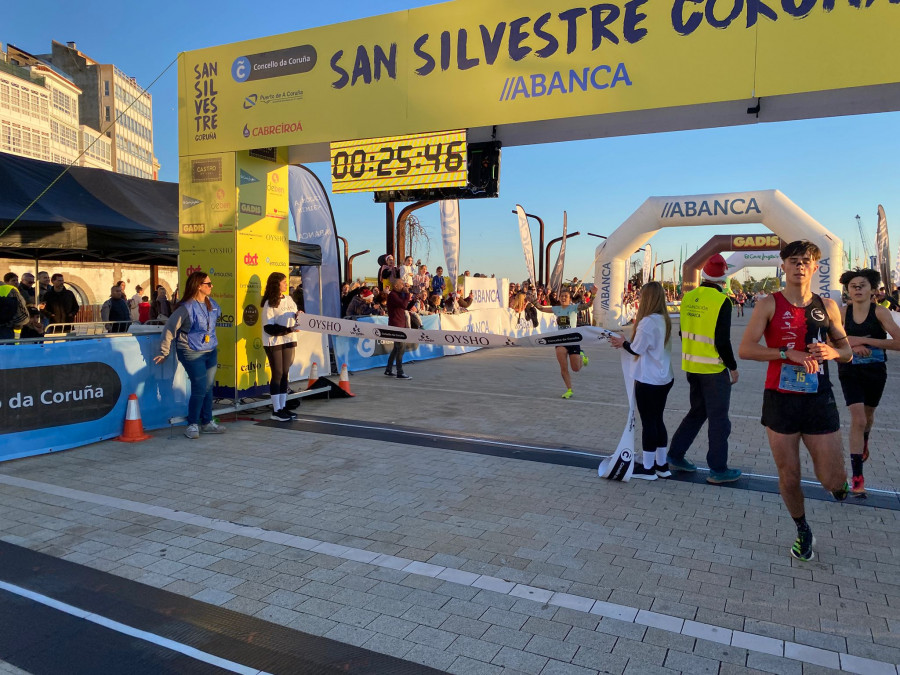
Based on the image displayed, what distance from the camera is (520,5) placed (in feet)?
21.5

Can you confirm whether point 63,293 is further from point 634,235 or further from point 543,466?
Answer: point 634,235

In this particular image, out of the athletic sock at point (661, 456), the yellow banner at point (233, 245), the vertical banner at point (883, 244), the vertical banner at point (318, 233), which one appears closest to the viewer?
the athletic sock at point (661, 456)

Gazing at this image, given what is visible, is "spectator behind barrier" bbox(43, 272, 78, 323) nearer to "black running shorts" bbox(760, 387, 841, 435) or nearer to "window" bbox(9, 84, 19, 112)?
"black running shorts" bbox(760, 387, 841, 435)

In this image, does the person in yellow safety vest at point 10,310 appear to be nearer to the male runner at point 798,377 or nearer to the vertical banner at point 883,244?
the male runner at point 798,377

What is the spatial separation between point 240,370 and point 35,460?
2651mm

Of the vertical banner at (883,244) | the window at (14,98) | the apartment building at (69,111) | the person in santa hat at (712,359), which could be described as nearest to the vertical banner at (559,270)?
the vertical banner at (883,244)

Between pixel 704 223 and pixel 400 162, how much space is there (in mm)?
12005

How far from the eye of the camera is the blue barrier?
5.87 meters

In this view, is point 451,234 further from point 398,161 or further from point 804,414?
point 804,414

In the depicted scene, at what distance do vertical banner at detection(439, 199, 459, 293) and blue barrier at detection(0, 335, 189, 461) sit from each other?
11.0 m

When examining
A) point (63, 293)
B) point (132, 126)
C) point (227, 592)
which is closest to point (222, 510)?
point (227, 592)

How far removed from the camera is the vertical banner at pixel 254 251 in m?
8.09

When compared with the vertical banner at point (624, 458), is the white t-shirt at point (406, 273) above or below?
above

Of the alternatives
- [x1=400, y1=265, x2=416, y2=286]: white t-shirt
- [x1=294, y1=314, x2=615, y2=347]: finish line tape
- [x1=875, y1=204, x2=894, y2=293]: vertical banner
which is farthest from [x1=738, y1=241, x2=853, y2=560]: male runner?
[x1=875, y1=204, x2=894, y2=293]: vertical banner
